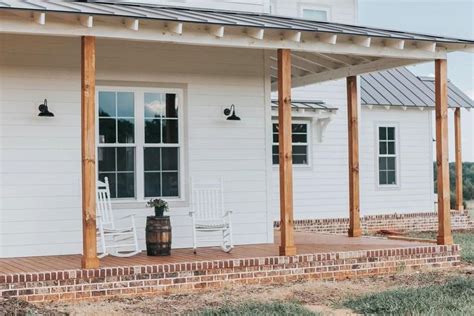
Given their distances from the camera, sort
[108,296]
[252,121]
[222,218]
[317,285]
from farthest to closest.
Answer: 1. [252,121]
2. [222,218]
3. [317,285]
4. [108,296]

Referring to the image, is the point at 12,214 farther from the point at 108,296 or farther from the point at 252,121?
the point at 252,121

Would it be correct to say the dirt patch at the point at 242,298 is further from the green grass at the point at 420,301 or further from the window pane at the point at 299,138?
the window pane at the point at 299,138

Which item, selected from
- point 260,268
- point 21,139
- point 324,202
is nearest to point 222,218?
point 260,268

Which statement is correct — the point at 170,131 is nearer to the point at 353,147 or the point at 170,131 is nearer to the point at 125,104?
the point at 125,104

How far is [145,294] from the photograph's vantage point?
9.23 meters

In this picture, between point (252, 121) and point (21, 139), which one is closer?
point (21, 139)

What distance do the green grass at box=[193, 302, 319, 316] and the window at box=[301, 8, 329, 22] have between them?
10.7 m

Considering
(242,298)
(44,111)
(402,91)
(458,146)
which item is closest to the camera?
(242,298)

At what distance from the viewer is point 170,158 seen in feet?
37.3

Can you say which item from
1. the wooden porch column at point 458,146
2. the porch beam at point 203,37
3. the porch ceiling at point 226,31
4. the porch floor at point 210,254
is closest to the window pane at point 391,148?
the wooden porch column at point 458,146

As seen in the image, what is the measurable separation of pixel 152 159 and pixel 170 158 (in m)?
0.28

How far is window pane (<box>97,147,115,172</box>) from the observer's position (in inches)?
429

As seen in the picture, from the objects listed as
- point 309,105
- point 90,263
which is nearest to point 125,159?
point 90,263

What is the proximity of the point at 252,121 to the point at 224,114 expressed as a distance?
471 mm
